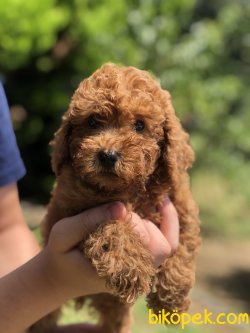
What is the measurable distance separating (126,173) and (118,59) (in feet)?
17.1

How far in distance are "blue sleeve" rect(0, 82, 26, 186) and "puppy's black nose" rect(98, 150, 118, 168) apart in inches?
40.7

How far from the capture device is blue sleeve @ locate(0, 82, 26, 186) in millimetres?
2984

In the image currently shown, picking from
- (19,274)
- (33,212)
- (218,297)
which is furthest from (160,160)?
(33,212)

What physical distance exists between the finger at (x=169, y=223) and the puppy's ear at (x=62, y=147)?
18.7 inches

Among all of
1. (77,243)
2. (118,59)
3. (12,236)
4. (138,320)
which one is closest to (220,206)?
(118,59)

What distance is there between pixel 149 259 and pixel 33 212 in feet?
20.7

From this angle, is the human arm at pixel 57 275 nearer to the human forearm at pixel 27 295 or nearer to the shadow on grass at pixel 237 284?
the human forearm at pixel 27 295

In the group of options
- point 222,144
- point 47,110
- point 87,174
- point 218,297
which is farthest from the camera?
point 222,144

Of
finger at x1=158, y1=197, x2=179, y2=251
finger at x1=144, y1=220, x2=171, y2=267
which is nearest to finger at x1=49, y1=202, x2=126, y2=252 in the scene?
finger at x1=144, y1=220, x2=171, y2=267

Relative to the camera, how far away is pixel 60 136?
7.97 ft

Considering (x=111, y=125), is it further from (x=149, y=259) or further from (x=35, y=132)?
(x=35, y=132)

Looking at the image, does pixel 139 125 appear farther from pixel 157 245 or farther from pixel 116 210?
pixel 157 245

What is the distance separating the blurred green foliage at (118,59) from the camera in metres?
6.66

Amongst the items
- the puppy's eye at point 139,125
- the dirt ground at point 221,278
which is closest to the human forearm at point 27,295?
the puppy's eye at point 139,125
